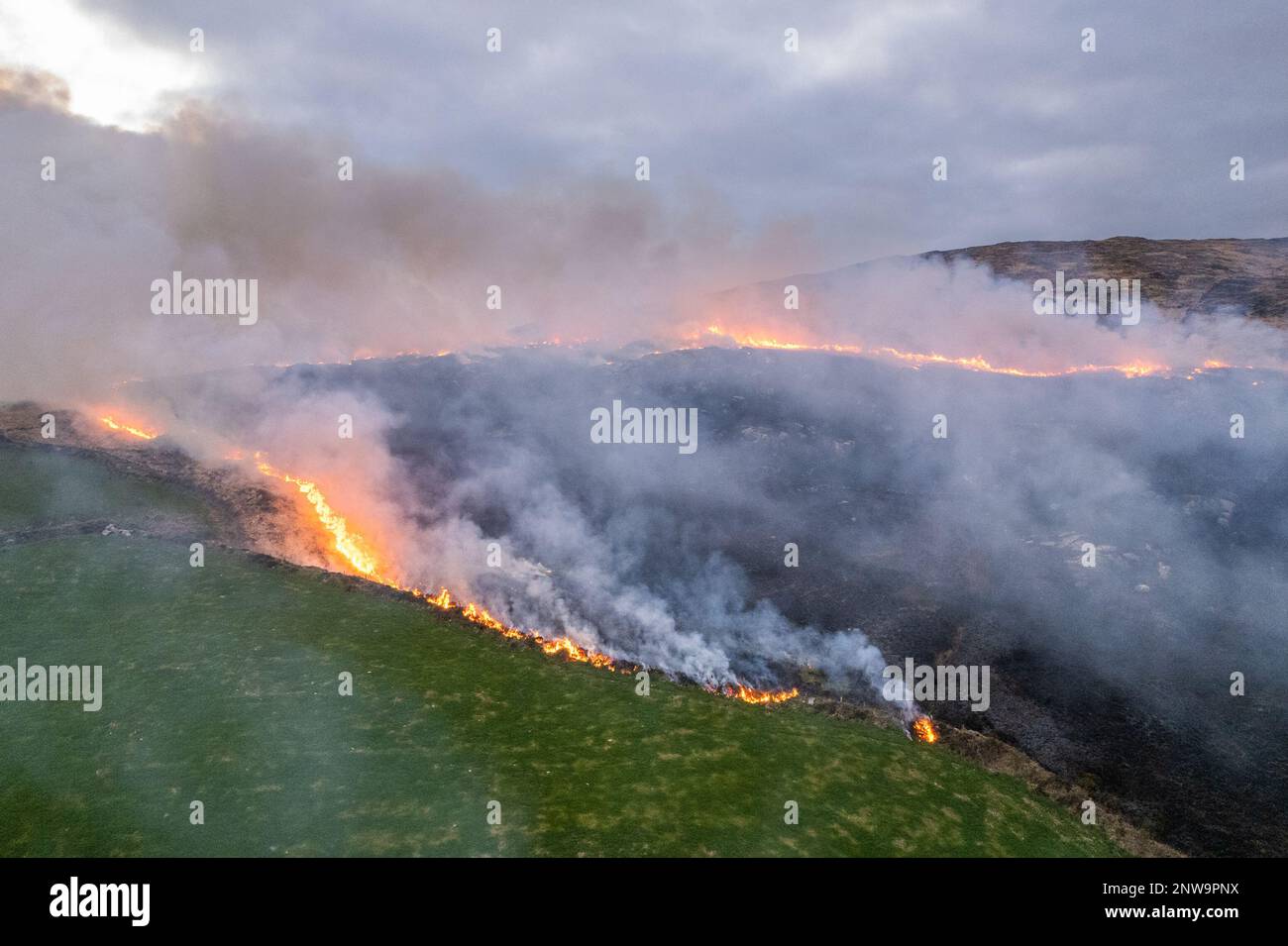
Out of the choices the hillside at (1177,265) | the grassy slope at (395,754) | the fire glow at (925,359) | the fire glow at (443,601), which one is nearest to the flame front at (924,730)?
the grassy slope at (395,754)

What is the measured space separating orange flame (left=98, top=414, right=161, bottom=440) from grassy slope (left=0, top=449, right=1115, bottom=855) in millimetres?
18438

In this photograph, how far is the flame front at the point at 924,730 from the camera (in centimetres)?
2567

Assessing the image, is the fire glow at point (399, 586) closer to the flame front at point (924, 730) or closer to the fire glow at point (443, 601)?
the fire glow at point (443, 601)

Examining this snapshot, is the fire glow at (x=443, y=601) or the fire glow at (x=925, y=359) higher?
the fire glow at (x=925, y=359)

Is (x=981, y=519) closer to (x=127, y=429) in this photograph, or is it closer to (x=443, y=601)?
(x=443, y=601)

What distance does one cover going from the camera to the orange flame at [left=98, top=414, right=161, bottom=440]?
4531 cm

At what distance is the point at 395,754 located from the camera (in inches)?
790

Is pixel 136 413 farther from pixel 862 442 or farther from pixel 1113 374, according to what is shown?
pixel 1113 374

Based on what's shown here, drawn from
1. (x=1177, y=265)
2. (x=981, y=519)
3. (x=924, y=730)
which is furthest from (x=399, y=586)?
(x=1177, y=265)

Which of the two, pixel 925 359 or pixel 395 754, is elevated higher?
pixel 925 359

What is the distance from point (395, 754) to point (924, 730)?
1894 centimetres

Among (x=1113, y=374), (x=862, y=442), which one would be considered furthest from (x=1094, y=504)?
(x=1113, y=374)

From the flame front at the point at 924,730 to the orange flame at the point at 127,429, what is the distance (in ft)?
155
